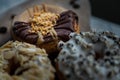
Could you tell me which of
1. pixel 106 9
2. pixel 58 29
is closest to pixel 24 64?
pixel 58 29

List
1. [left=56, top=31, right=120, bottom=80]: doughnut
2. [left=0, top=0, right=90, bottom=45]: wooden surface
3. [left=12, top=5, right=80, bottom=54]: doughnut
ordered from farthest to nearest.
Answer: [left=0, top=0, right=90, bottom=45]: wooden surface
[left=12, top=5, right=80, bottom=54]: doughnut
[left=56, top=31, right=120, bottom=80]: doughnut

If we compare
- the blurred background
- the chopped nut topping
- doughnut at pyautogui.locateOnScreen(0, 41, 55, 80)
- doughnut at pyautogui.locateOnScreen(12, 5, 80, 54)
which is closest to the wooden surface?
the blurred background

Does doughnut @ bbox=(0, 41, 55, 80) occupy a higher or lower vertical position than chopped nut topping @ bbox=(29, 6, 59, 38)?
lower

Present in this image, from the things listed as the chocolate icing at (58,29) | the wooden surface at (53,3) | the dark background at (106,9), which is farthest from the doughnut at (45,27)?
the dark background at (106,9)

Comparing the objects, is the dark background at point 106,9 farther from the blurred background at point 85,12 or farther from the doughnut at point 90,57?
the doughnut at point 90,57

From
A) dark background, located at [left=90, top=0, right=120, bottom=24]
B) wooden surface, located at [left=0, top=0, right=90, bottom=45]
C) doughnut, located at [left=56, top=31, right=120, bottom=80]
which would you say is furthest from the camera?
dark background, located at [left=90, top=0, right=120, bottom=24]

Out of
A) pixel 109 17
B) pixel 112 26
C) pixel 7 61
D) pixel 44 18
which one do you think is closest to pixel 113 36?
pixel 7 61

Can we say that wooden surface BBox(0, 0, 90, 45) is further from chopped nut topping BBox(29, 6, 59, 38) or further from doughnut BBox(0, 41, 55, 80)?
doughnut BBox(0, 41, 55, 80)

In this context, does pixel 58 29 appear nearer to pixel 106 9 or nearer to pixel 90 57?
pixel 90 57
